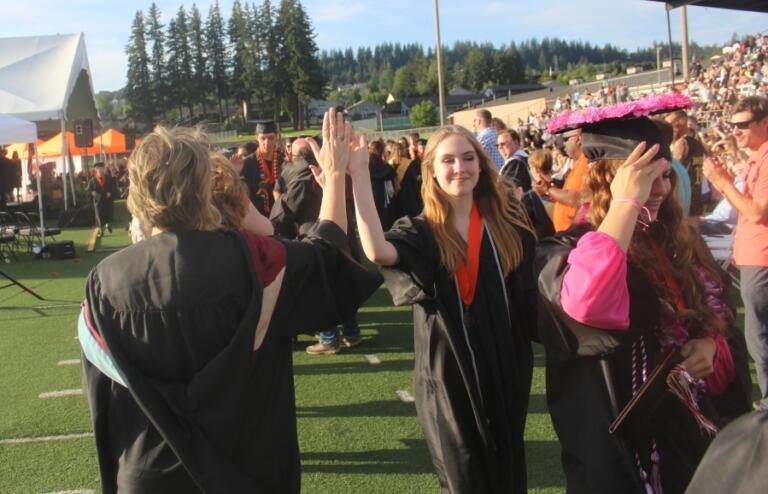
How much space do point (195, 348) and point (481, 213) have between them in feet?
4.88

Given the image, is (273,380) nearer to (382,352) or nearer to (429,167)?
(429,167)

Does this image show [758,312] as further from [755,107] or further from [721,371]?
[721,371]

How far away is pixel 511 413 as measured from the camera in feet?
9.01

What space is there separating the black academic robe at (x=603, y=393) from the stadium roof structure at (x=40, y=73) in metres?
18.4

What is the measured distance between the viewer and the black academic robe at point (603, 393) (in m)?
2.00

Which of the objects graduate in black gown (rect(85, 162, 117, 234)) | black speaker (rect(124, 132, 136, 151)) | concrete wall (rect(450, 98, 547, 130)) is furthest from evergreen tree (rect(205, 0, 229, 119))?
graduate in black gown (rect(85, 162, 117, 234))

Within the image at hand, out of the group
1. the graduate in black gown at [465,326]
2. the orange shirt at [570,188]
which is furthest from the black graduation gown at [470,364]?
the orange shirt at [570,188]

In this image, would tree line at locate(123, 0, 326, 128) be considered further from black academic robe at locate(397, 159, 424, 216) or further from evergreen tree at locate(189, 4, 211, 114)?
black academic robe at locate(397, 159, 424, 216)

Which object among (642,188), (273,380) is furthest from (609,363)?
(273,380)

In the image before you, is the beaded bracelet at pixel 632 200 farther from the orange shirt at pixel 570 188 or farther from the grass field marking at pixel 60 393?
the grass field marking at pixel 60 393

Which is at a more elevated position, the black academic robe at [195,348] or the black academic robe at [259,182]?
the black academic robe at [259,182]

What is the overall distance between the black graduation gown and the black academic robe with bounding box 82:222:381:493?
2.28 feet

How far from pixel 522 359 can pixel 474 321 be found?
0.28 metres

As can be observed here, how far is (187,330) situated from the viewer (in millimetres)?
1878
